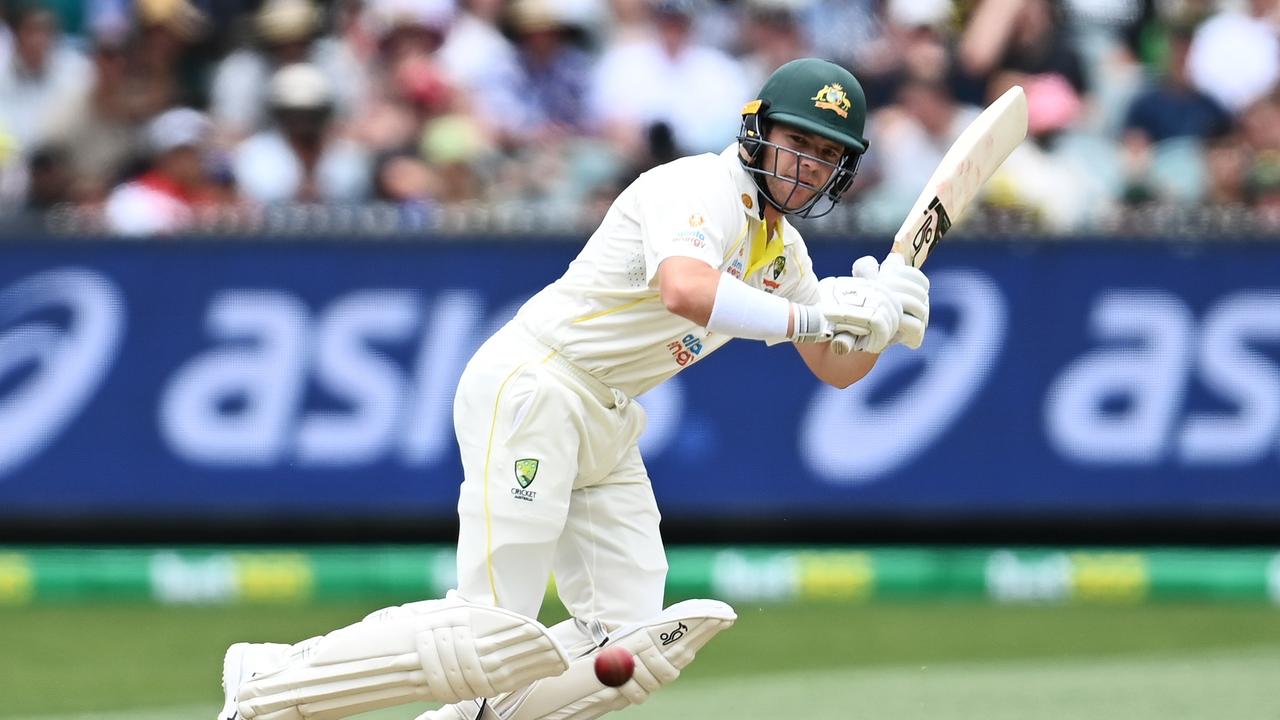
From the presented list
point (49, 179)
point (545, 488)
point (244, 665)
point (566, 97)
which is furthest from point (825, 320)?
point (49, 179)

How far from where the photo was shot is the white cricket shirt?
13.8ft

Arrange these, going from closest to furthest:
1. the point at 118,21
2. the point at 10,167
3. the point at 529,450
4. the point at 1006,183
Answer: the point at 529,450 → the point at 1006,183 → the point at 10,167 → the point at 118,21

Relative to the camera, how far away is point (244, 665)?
14.4 feet

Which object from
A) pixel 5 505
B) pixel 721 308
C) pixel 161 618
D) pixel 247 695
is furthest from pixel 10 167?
pixel 721 308

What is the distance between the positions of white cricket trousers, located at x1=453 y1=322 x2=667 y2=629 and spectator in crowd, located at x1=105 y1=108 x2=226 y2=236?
3251mm

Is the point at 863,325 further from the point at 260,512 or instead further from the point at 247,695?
the point at 260,512

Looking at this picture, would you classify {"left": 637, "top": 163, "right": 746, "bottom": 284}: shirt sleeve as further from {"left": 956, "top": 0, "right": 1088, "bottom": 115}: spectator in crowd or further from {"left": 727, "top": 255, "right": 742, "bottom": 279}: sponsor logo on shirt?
{"left": 956, "top": 0, "right": 1088, "bottom": 115}: spectator in crowd

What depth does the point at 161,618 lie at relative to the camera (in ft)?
22.6

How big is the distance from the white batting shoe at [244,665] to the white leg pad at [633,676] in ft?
1.45

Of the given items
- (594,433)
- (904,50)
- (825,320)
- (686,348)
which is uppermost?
(904,50)

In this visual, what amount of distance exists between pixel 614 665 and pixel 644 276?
783mm

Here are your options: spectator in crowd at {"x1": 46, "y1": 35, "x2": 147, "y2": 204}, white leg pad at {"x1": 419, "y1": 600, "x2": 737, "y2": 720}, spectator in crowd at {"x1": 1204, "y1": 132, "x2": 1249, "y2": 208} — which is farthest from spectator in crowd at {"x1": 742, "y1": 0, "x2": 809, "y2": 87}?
white leg pad at {"x1": 419, "y1": 600, "x2": 737, "y2": 720}

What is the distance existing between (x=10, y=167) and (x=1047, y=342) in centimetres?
384

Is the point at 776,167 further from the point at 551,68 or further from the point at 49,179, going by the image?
the point at 49,179
